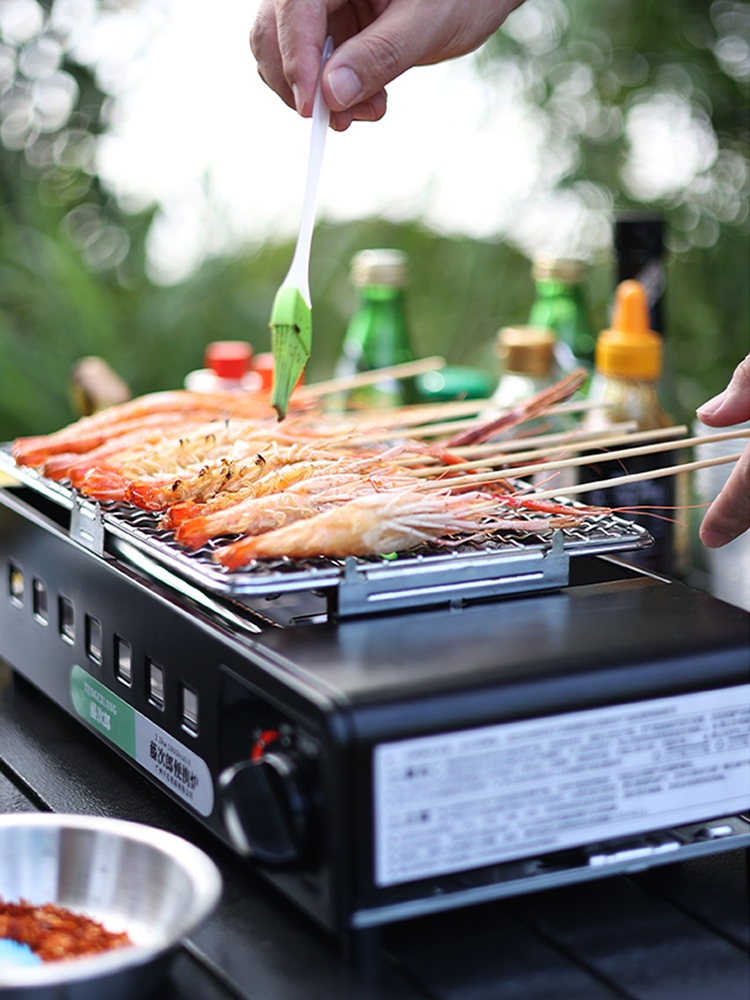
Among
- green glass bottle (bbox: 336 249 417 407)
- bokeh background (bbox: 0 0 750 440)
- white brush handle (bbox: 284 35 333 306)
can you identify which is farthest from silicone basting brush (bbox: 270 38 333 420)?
bokeh background (bbox: 0 0 750 440)

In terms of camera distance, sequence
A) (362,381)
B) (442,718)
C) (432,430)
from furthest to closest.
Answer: (362,381)
(432,430)
(442,718)

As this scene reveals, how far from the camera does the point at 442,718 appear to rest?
28.3 inches

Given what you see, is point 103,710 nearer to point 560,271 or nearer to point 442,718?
point 442,718

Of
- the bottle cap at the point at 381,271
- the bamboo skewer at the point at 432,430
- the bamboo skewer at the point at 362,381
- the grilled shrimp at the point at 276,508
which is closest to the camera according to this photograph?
the grilled shrimp at the point at 276,508

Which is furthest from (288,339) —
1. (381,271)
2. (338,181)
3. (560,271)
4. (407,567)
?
(338,181)

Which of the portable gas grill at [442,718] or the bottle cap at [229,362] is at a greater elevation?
the bottle cap at [229,362]

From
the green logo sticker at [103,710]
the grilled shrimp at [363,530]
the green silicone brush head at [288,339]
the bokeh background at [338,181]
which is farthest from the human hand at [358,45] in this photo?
the bokeh background at [338,181]

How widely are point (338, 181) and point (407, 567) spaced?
2.94m

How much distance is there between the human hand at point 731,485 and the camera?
0.95m

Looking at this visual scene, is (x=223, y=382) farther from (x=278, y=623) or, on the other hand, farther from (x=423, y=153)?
(x=423, y=153)

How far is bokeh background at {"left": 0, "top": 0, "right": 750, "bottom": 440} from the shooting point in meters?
3.29

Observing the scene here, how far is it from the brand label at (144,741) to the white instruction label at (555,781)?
0.21 m

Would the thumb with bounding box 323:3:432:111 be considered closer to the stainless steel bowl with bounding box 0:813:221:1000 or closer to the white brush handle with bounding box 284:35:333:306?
the white brush handle with bounding box 284:35:333:306

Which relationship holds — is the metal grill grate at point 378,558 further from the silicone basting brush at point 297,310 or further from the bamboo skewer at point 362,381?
the bamboo skewer at point 362,381
